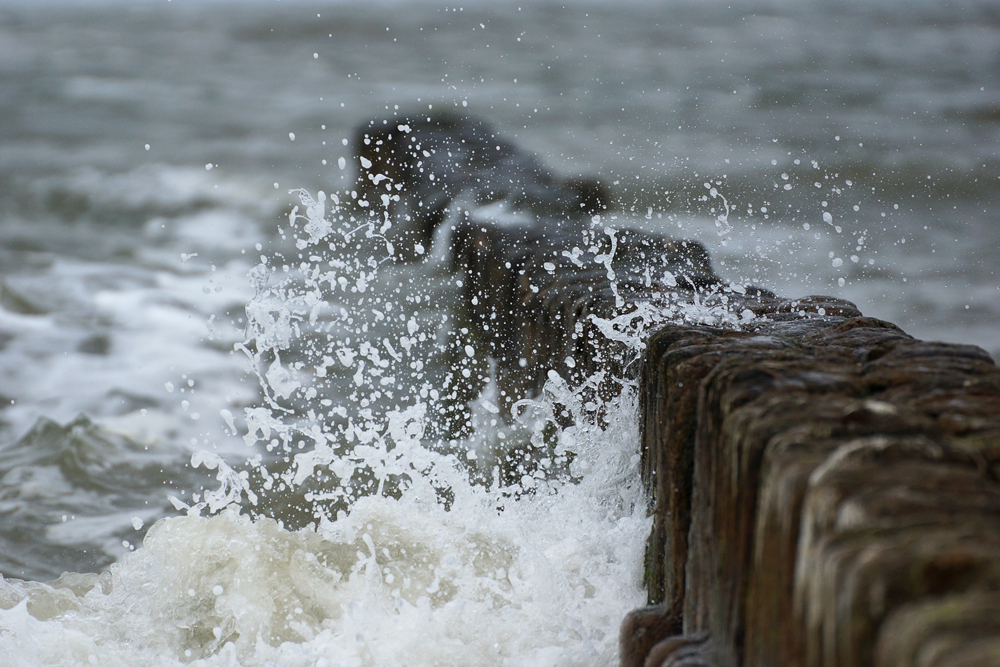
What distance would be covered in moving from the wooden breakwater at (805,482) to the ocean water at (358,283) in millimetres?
390

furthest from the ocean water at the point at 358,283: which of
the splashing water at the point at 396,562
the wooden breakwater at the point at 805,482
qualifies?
the wooden breakwater at the point at 805,482

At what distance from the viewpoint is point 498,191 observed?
4453mm

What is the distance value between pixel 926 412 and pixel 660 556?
72cm

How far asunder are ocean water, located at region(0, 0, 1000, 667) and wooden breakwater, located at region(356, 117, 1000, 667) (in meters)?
0.39

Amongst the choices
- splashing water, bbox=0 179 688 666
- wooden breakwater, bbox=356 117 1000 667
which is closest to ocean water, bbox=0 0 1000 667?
splashing water, bbox=0 179 688 666

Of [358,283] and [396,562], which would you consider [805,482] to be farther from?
[358,283]

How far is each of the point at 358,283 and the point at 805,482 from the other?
462cm

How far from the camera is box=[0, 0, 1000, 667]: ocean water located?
7.83ft

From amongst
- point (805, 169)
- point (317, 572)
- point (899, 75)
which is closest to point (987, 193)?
point (805, 169)

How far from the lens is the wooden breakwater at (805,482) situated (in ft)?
2.79

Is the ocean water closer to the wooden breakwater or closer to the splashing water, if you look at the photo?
the splashing water

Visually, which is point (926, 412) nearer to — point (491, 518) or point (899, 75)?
point (491, 518)

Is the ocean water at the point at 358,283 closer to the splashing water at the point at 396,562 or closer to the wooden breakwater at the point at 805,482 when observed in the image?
the splashing water at the point at 396,562

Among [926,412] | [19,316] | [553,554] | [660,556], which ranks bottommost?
[19,316]
